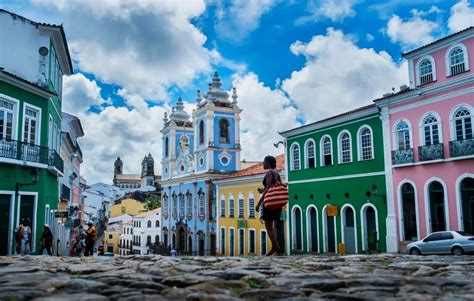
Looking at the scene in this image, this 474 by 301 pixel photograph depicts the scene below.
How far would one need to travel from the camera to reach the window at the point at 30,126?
1865 centimetres

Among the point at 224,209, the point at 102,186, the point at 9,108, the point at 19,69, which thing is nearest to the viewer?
the point at 9,108

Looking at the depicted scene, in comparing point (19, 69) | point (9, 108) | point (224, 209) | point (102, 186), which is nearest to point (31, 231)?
point (9, 108)

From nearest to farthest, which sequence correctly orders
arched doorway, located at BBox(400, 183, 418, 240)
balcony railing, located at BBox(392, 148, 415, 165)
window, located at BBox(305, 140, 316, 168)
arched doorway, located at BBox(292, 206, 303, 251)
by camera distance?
arched doorway, located at BBox(400, 183, 418, 240) < balcony railing, located at BBox(392, 148, 415, 165) < window, located at BBox(305, 140, 316, 168) < arched doorway, located at BBox(292, 206, 303, 251)

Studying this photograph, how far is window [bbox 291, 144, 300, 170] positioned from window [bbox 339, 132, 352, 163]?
12.9 feet

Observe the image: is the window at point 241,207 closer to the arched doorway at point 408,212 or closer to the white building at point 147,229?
the arched doorway at point 408,212

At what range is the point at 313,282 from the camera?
4348 millimetres

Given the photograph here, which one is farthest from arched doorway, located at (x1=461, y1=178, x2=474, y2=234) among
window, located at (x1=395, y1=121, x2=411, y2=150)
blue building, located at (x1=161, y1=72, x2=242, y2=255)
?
blue building, located at (x1=161, y1=72, x2=242, y2=255)

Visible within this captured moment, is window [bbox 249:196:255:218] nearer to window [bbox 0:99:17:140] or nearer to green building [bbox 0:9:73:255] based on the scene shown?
green building [bbox 0:9:73:255]

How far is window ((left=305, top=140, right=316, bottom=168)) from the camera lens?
91.8 ft

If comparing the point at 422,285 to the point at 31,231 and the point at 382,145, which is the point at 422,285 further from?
the point at 382,145

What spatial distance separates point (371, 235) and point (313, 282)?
20.1m

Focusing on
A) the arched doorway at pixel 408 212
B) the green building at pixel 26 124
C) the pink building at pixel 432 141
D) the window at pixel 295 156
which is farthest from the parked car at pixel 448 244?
the green building at pixel 26 124

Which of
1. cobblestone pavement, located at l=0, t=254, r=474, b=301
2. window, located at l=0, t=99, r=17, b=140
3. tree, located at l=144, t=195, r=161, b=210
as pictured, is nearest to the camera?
cobblestone pavement, located at l=0, t=254, r=474, b=301

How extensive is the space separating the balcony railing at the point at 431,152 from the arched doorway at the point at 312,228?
770cm
